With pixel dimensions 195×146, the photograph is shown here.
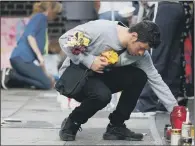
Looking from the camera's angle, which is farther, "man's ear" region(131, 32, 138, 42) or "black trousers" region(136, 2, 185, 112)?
"black trousers" region(136, 2, 185, 112)

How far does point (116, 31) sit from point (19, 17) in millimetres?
6590

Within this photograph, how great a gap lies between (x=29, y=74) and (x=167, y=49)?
330 centimetres

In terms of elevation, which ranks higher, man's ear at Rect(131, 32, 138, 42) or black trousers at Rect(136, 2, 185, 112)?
man's ear at Rect(131, 32, 138, 42)

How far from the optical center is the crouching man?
5.37m

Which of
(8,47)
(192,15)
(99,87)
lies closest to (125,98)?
(99,87)

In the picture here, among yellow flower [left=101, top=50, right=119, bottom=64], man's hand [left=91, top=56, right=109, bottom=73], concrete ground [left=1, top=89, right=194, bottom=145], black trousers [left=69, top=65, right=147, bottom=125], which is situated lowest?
concrete ground [left=1, top=89, right=194, bottom=145]

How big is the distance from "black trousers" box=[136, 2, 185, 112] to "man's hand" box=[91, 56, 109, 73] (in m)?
1.84

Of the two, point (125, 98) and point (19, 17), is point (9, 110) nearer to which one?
point (125, 98)

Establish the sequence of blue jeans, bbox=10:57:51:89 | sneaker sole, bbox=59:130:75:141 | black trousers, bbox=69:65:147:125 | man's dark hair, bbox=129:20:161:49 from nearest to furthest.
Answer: man's dark hair, bbox=129:20:161:49, black trousers, bbox=69:65:147:125, sneaker sole, bbox=59:130:75:141, blue jeans, bbox=10:57:51:89

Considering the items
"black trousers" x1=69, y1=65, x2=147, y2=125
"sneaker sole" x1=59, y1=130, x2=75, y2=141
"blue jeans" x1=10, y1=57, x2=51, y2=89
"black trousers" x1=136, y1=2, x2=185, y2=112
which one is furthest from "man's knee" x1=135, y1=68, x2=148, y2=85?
"blue jeans" x1=10, y1=57, x2=51, y2=89

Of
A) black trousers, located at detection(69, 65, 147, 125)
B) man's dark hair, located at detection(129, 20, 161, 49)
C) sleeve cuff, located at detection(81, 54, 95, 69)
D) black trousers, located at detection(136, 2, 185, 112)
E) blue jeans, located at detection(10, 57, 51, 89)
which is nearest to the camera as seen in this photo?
man's dark hair, located at detection(129, 20, 161, 49)

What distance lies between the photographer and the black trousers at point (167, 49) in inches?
280

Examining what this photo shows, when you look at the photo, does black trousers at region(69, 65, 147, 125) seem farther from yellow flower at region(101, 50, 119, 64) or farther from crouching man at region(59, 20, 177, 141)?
yellow flower at region(101, 50, 119, 64)

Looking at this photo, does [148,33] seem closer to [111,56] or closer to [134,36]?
[134,36]
